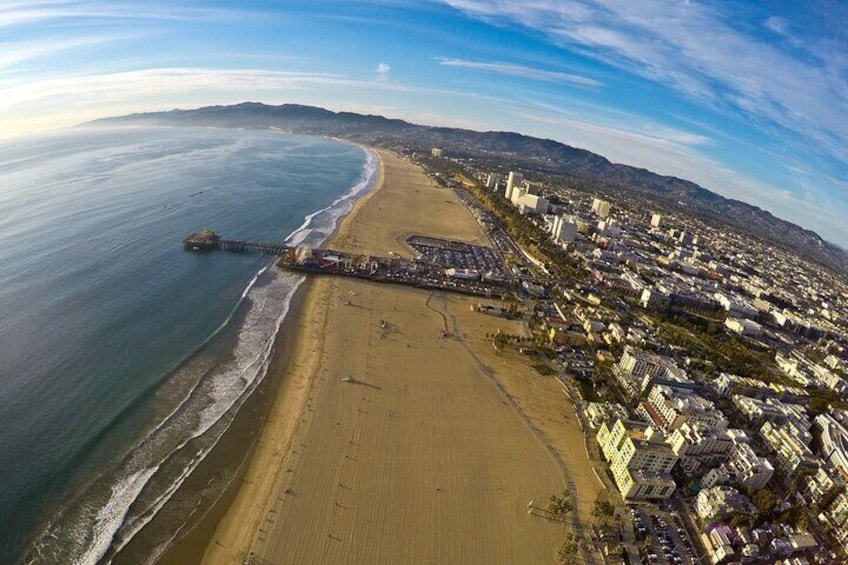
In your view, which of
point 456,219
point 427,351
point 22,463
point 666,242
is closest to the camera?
point 22,463

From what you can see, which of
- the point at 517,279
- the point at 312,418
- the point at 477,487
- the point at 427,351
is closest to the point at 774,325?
the point at 517,279

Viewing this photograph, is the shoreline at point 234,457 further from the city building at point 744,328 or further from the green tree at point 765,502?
the city building at point 744,328

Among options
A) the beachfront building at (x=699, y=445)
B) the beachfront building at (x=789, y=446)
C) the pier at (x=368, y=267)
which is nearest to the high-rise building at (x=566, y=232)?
the pier at (x=368, y=267)

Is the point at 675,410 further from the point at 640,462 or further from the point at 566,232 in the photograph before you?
the point at 566,232

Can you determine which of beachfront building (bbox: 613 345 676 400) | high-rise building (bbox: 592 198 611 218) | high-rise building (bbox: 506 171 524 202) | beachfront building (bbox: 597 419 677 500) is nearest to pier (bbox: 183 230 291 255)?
beachfront building (bbox: 613 345 676 400)

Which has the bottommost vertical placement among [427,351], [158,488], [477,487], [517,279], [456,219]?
[158,488]

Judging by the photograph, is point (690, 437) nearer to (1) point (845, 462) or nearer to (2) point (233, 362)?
(1) point (845, 462)
